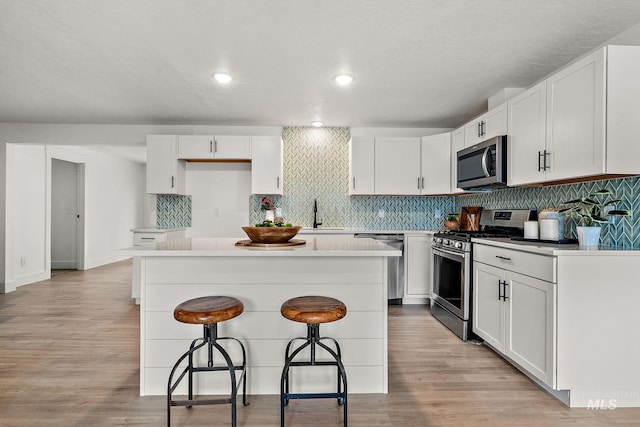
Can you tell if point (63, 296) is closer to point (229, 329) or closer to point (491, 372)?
point (229, 329)

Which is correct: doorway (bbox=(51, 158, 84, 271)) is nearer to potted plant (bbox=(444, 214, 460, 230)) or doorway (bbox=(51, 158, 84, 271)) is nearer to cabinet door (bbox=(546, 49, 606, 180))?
potted plant (bbox=(444, 214, 460, 230))

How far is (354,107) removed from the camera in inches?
154

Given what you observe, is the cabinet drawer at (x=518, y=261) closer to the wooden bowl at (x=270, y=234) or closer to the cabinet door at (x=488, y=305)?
the cabinet door at (x=488, y=305)

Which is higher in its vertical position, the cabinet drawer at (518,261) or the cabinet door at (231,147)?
the cabinet door at (231,147)

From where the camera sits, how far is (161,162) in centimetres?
445

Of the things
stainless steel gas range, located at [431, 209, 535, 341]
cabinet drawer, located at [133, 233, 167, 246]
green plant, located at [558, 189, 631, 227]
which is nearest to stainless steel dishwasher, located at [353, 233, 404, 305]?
stainless steel gas range, located at [431, 209, 535, 341]

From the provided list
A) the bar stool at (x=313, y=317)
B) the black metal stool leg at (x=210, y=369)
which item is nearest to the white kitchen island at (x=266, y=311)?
the black metal stool leg at (x=210, y=369)

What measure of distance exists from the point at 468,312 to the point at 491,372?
0.66m

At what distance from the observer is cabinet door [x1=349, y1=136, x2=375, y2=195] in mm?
4422

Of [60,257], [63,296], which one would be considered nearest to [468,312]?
[63,296]

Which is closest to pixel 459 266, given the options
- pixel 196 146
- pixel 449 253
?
pixel 449 253

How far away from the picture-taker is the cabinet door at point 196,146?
4.43 meters

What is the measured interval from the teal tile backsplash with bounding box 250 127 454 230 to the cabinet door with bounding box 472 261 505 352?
76.8 inches

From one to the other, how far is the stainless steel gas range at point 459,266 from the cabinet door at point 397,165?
0.92 metres
